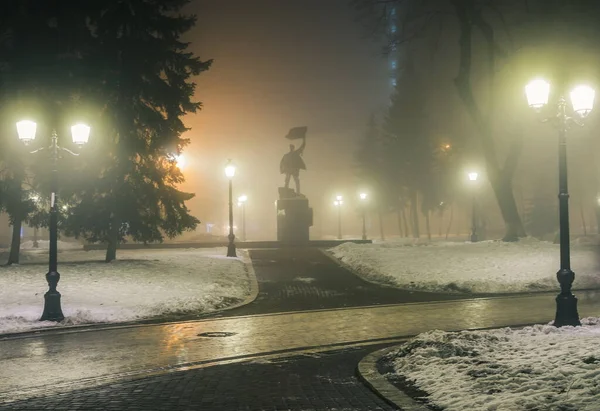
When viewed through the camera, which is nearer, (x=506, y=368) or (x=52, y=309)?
(x=506, y=368)

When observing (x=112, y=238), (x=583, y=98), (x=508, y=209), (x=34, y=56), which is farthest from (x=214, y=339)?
(x=508, y=209)

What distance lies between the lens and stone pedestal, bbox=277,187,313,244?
40875 mm

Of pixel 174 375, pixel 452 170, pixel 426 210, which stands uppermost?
pixel 452 170

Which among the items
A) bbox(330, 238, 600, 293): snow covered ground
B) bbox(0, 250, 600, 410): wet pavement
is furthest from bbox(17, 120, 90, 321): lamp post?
bbox(330, 238, 600, 293): snow covered ground

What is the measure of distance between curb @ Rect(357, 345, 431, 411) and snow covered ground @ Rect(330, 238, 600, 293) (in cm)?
1190

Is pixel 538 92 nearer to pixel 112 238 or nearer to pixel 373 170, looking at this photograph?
pixel 112 238

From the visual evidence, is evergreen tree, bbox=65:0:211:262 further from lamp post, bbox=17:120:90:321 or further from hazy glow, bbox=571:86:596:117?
hazy glow, bbox=571:86:596:117

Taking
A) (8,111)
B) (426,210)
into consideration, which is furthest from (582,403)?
(426,210)

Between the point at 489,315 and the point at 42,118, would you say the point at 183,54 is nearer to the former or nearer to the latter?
the point at 42,118

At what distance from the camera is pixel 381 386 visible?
7.78 metres

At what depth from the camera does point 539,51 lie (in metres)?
27.3

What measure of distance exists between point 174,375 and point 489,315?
28.9 feet

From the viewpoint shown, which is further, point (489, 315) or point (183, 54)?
point (183, 54)

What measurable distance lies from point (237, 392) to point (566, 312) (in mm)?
6698
